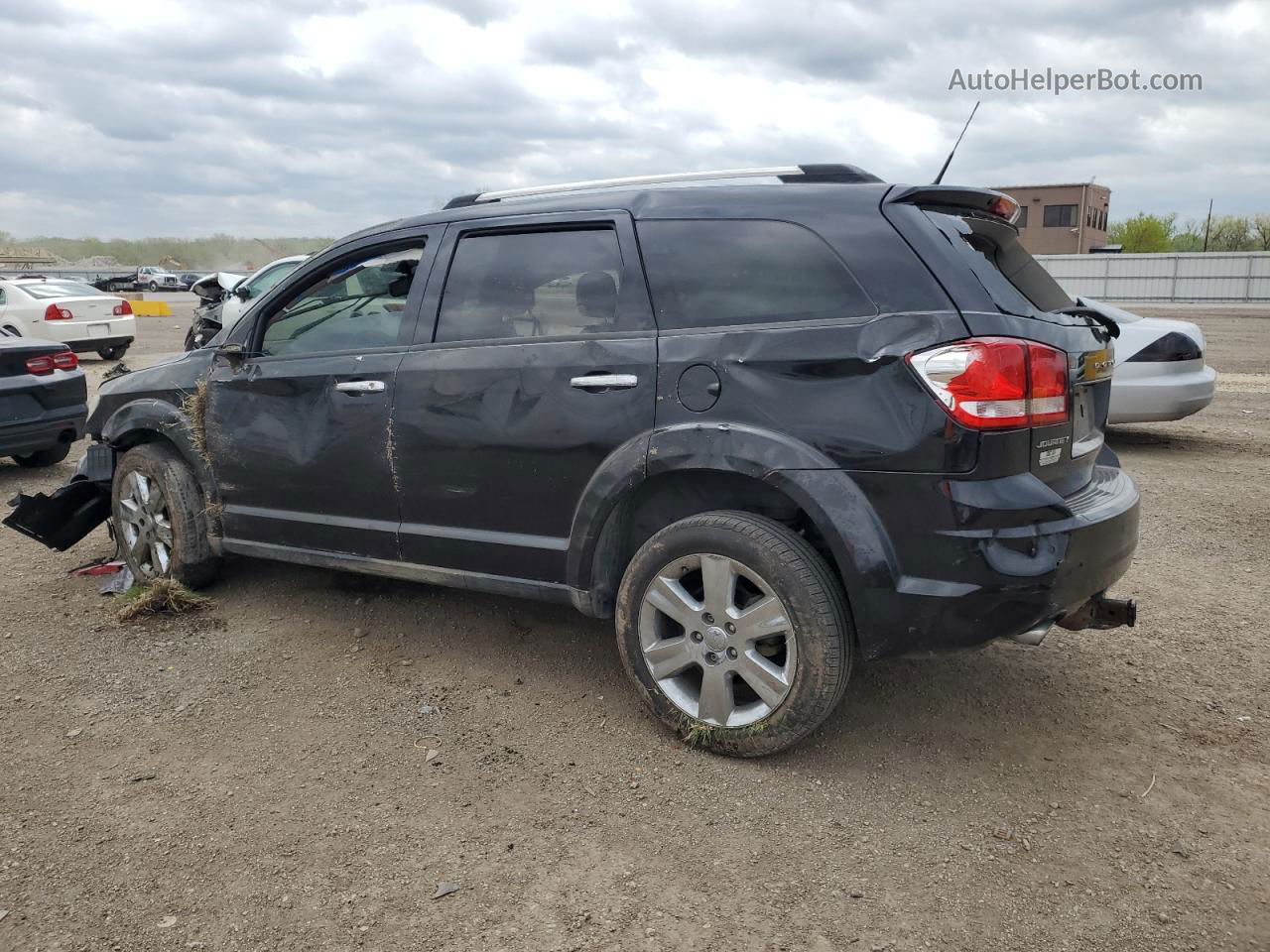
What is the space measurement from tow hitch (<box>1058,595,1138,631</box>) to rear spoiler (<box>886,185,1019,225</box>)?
139cm

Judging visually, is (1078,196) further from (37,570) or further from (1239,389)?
(37,570)

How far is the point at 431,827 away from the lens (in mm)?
3092

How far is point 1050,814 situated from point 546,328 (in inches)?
91.9

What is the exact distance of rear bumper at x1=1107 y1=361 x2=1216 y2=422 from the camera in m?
8.52

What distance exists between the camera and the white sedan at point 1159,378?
336 inches

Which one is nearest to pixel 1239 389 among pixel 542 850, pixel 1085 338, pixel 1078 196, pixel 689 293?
pixel 1085 338

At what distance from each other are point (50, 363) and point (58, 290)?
35.2 ft

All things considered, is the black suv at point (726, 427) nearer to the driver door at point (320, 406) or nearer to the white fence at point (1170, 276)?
the driver door at point (320, 406)

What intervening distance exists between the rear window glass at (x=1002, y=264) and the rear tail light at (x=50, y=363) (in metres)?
7.34

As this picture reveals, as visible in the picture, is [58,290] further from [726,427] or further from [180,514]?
[726,427]

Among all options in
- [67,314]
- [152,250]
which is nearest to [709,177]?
[67,314]

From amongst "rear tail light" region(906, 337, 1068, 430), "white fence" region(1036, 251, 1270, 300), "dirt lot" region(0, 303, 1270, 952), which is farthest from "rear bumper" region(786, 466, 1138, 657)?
"white fence" region(1036, 251, 1270, 300)

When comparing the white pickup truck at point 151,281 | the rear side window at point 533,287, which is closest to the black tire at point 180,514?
the rear side window at point 533,287

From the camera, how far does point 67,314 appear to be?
55.3ft
